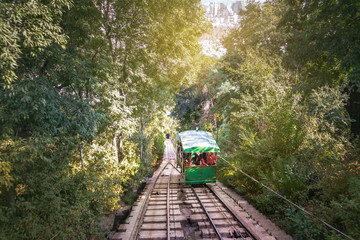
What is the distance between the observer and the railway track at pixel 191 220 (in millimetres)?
6793

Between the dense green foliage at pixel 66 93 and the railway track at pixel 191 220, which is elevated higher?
Answer: the dense green foliage at pixel 66 93

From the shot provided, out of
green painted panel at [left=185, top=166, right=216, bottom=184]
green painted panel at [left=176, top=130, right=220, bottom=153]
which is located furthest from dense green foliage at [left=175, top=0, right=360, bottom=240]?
green painted panel at [left=176, top=130, right=220, bottom=153]

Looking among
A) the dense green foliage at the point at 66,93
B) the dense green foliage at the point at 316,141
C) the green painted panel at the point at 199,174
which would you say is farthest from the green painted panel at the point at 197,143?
the dense green foliage at the point at 66,93

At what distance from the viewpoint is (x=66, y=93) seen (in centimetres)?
693

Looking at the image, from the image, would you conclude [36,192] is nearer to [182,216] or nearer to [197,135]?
[182,216]

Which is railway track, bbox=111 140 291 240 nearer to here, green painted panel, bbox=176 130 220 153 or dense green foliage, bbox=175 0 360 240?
dense green foliage, bbox=175 0 360 240

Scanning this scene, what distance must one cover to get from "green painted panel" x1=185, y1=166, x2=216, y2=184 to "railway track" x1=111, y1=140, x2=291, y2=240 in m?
0.97

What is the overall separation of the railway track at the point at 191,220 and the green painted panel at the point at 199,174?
0.97 metres

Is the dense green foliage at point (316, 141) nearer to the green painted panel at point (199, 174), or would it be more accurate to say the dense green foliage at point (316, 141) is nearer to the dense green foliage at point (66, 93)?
the green painted panel at point (199, 174)

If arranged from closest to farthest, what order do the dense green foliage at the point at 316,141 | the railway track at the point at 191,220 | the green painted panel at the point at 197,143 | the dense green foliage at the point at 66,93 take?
1. the dense green foliage at the point at 66,93
2. the dense green foliage at the point at 316,141
3. the railway track at the point at 191,220
4. the green painted panel at the point at 197,143

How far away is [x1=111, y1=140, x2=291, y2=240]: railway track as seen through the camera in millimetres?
6793

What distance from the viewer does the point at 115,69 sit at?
10.0m

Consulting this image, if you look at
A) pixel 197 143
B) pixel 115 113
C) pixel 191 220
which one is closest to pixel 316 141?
pixel 191 220

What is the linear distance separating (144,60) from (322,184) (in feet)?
34.1
